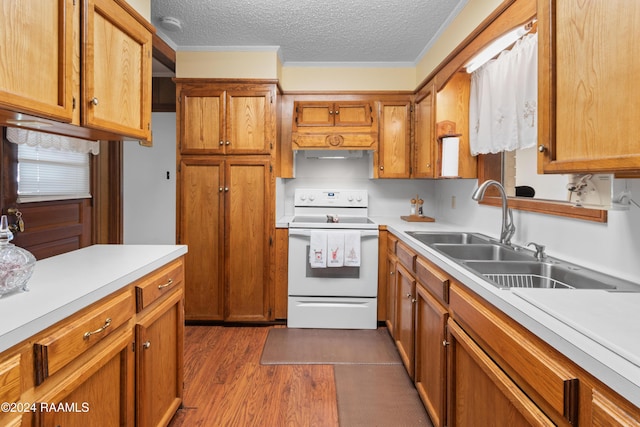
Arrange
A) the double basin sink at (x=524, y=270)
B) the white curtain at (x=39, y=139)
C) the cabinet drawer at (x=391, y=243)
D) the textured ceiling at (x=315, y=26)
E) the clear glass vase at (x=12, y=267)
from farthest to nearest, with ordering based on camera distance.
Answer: the cabinet drawer at (x=391, y=243) → the textured ceiling at (x=315, y=26) → the white curtain at (x=39, y=139) → the double basin sink at (x=524, y=270) → the clear glass vase at (x=12, y=267)

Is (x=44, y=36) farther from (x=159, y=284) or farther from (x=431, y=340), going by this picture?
(x=431, y=340)

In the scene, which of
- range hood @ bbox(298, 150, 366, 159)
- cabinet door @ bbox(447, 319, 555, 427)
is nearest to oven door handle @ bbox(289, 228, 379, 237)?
range hood @ bbox(298, 150, 366, 159)

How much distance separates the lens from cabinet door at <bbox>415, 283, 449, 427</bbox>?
5.04ft

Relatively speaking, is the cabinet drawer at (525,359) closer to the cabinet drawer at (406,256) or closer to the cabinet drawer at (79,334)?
the cabinet drawer at (406,256)

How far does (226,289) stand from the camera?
2.97 meters

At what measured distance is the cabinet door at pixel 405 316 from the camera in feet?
6.81

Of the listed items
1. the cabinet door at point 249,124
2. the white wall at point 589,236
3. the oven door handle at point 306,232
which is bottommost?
the oven door handle at point 306,232

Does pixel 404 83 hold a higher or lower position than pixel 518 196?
higher

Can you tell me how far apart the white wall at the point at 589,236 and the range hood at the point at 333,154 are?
51.8 inches

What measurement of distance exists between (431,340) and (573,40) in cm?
136

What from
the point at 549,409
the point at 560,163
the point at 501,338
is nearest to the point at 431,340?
the point at 501,338

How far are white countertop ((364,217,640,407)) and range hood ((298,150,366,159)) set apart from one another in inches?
88.6

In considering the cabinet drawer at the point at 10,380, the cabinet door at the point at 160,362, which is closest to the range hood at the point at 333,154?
the cabinet door at the point at 160,362

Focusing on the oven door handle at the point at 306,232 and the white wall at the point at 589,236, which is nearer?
the white wall at the point at 589,236
